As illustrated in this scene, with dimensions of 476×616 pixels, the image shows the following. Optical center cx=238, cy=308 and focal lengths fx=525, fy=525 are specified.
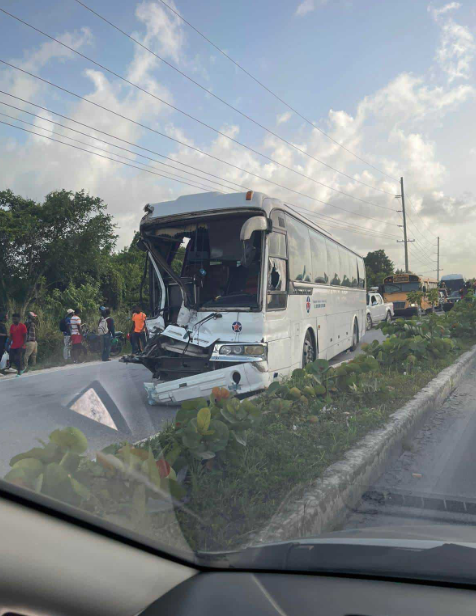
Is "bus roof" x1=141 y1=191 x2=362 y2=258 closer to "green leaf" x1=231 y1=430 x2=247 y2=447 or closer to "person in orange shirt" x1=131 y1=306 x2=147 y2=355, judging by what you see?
"green leaf" x1=231 y1=430 x2=247 y2=447

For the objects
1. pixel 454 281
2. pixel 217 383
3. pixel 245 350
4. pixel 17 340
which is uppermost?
pixel 454 281

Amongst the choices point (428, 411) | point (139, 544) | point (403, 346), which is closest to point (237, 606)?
point (139, 544)

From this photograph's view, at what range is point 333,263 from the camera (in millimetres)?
12914

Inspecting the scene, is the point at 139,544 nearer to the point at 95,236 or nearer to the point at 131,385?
the point at 131,385

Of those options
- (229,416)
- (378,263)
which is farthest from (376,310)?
(378,263)

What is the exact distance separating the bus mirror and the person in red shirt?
813cm

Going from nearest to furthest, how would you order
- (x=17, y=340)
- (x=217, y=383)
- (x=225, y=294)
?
(x=217, y=383)
(x=225, y=294)
(x=17, y=340)

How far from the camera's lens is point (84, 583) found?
1.31 m

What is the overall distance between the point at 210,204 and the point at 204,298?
1653 mm

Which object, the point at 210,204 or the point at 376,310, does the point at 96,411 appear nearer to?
the point at 210,204

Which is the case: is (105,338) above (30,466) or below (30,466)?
below

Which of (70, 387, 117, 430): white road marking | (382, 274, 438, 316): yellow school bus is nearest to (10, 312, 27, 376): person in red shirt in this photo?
(70, 387, 117, 430): white road marking

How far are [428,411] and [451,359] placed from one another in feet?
12.6

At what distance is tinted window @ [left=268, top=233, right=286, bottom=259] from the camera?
321 inches
